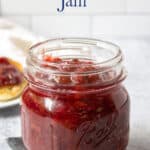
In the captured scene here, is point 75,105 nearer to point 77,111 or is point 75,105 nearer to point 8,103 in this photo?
point 77,111

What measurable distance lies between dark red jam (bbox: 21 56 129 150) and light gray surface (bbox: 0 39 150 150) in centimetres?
11

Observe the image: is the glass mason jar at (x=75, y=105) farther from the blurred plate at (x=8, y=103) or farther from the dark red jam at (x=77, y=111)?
the blurred plate at (x=8, y=103)

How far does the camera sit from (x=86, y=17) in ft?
3.89

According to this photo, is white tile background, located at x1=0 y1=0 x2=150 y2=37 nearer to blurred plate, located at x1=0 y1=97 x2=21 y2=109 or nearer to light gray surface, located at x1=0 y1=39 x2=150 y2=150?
light gray surface, located at x1=0 y1=39 x2=150 y2=150

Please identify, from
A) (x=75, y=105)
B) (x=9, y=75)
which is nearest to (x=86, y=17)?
(x=9, y=75)

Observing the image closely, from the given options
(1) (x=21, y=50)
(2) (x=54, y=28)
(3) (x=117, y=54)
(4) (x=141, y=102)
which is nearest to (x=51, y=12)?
(2) (x=54, y=28)

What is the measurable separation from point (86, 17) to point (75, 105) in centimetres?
63

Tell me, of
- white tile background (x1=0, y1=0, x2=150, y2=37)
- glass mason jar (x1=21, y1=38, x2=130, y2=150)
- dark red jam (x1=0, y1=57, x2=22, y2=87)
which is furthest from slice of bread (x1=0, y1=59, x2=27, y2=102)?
white tile background (x1=0, y1=0, x2=150, y2=37)

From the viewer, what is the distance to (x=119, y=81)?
0.61m

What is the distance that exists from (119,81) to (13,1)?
61cm

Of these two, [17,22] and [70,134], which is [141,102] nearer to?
[70,134]

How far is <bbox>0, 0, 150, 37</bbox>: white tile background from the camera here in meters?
1.17

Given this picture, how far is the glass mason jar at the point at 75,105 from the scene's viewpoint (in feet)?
1.91

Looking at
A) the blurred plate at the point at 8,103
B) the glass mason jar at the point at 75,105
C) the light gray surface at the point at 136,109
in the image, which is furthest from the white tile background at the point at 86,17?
the glass mason jar at the point at 75,105
